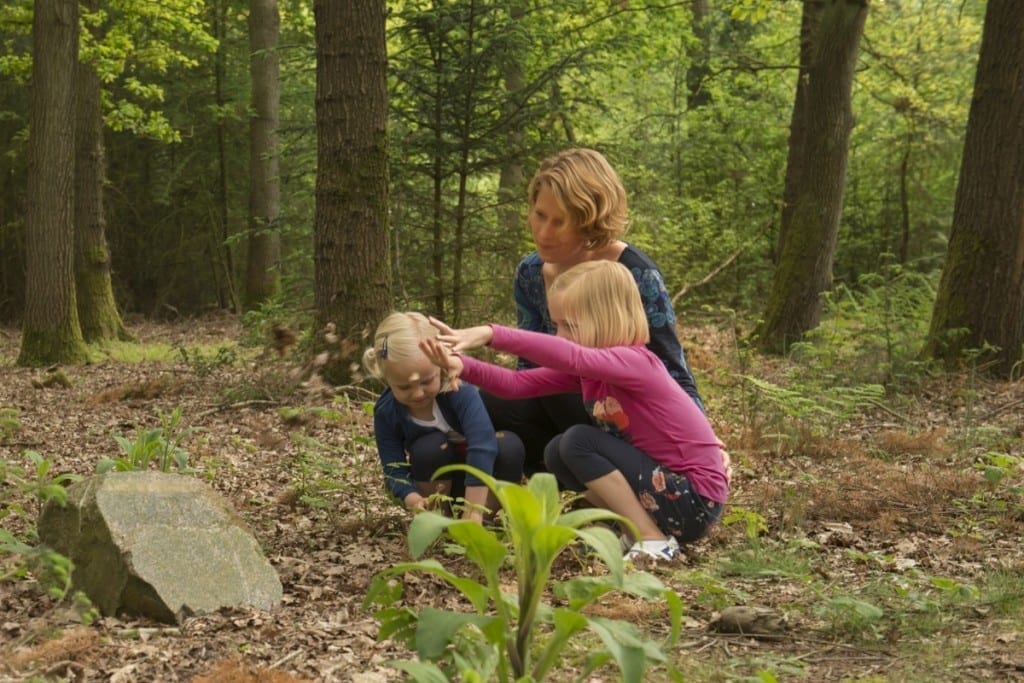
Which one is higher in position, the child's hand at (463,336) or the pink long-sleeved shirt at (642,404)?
the child's hand at (463,336)

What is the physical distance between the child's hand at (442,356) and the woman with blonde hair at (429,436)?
341 mm

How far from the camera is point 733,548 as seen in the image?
4.21 m

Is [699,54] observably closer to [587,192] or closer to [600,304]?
[587,192]

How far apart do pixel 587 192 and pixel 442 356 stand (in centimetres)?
123

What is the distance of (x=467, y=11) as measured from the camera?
8.63 meters

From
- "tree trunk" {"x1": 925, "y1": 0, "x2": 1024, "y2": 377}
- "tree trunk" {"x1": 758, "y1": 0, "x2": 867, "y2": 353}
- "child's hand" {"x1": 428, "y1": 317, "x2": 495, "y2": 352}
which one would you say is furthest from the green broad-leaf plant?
"tree trunk" {"x1": 758, "y1": 0, "x2": 867, "y2": 353}

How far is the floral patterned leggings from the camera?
4.00 m

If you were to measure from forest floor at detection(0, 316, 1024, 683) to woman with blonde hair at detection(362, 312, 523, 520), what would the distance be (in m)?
0.22

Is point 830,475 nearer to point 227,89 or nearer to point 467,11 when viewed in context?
point 467,11

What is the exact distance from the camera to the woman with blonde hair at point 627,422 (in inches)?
153

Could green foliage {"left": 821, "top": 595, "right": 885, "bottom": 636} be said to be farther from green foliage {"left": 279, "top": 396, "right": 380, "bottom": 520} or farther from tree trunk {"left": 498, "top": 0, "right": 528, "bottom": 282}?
tree trunk {"left": 498, "top": 0, "right": 528, "bottom": 282}

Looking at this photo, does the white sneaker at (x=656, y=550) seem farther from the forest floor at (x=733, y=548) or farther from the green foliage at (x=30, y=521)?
the green foliage at (x=30, y=521)

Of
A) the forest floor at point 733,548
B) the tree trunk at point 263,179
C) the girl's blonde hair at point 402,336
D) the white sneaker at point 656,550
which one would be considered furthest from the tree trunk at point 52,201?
the white sneaker at point 656,550

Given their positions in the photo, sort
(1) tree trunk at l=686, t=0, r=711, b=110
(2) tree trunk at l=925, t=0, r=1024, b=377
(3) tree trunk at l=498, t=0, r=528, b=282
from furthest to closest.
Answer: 1. (1) tree trunk at l=686, t=0, r=711, b=110
2. (3) tree trunk at l=498, t=0, r=528, b=282
3. (2) tree trunk at l=925, t=0, r=1024, b=377
